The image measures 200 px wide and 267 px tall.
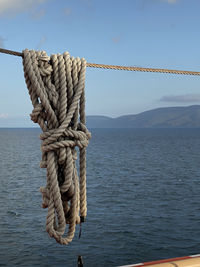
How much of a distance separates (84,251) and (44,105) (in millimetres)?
21021

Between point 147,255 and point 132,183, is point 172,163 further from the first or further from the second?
point 147,255

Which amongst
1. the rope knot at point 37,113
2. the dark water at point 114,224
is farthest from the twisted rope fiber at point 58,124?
the dark water at point 114,224

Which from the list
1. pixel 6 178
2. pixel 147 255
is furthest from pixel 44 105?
pixel 6 178

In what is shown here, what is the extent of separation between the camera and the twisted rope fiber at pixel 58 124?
312 cm

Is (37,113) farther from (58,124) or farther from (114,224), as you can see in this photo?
(114,224)

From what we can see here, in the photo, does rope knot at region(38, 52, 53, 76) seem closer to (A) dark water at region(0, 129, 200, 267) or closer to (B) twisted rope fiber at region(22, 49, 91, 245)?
(B) twisted rope fiber at region(22, 49, 91, 245)

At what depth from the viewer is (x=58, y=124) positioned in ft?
10.5

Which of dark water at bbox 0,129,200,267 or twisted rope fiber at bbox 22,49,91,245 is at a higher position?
twisted rope fiber at bbox 22,49,91,245

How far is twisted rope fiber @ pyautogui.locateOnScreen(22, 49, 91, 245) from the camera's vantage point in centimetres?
312

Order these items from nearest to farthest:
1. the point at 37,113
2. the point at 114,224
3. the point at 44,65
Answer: the point at 37,113, the point at 44,65, the point at 114,224

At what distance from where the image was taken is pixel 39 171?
187ft

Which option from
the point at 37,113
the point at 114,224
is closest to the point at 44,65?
the point at 37,113

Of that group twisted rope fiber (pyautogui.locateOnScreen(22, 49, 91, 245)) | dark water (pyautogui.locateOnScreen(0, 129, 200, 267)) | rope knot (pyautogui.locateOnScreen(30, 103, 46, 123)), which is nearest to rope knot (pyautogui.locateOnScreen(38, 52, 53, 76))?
twisted rope fiber (pyautogui.locateOnScreen(22, 49, 91, 245))

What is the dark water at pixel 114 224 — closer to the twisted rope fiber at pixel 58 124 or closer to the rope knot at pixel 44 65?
the twisted rope fiber at pixel 58 124
